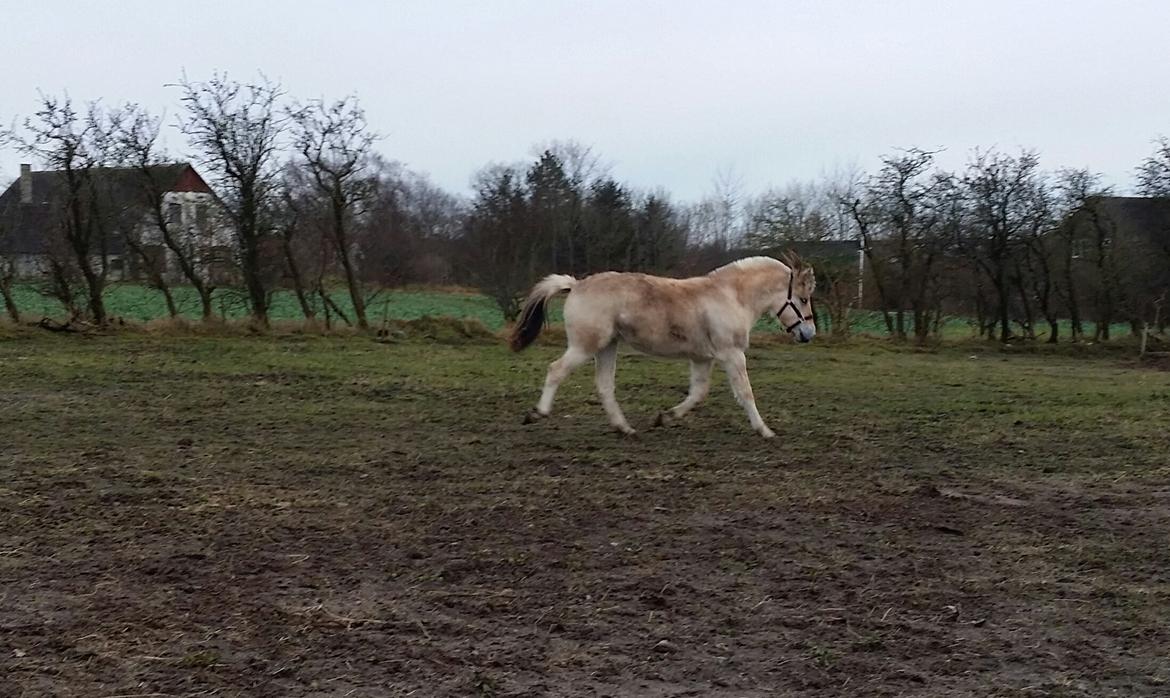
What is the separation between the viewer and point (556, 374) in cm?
951

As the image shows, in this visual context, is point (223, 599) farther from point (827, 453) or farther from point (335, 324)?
point (335, 324)

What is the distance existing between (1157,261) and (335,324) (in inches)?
792

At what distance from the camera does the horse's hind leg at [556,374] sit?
9.45 metres

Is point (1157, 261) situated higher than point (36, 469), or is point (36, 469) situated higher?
point (1157, 261)

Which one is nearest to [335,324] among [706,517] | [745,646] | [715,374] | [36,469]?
[715,374]

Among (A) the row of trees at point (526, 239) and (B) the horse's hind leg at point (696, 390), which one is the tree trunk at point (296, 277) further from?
(B) the horse's hind leg at point (696, 390)

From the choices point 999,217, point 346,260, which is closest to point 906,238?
point 999,217

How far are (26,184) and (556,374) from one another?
18149 mm

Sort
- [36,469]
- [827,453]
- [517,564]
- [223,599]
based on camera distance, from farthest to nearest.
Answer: [827,453] < [36,469] < [517,564] < [223,599]

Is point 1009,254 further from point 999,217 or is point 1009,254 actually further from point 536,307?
point 536,307

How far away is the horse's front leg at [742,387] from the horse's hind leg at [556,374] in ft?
4.45

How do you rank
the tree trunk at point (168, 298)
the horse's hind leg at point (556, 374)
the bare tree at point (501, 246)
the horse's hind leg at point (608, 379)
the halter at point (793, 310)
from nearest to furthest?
the horse's hind leg at point (556, 374), the horse's hind leg at point (608, 379), the halter at point (793, 310), the tree trunk at point (168, 298), the bare tree at point (501, 246)

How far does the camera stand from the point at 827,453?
28.2ft

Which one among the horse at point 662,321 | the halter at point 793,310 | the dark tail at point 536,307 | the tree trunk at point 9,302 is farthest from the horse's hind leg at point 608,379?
the tree trunk at point 9,302
